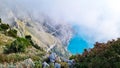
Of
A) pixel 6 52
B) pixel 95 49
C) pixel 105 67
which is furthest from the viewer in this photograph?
pixel 6 52

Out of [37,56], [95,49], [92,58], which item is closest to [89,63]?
[92,58]

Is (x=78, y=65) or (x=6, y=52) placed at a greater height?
(x=6, y=52)

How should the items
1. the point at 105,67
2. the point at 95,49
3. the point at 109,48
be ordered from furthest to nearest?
the point at 95,49 < the point at 109,48 < the point at 105,67

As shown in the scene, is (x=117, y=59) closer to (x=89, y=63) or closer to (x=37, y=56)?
(x=89, y=63)

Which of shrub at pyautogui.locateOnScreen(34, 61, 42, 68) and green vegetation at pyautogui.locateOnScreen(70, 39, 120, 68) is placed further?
shrub at pyautogui.locateOnScreen(34, 61, 42, 68)

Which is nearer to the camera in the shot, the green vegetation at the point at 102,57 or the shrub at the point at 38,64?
the green vegetation at the point at 102,57

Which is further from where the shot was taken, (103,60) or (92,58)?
(92,58)

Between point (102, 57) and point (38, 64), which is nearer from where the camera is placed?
point (102, 57)

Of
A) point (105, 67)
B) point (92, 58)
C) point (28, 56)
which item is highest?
point (28, 56)
